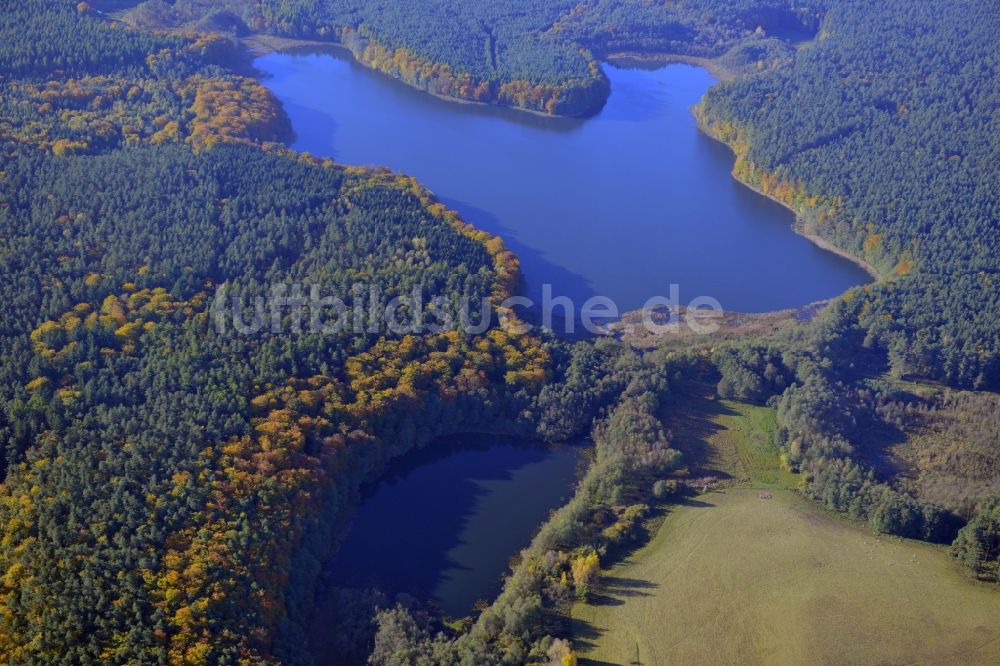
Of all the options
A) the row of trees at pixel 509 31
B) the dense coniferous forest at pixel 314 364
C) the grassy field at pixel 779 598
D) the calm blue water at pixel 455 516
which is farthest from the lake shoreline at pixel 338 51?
the grassy field at pixel 779 598

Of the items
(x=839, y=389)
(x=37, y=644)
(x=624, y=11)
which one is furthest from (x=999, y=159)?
(x=37, y=644)

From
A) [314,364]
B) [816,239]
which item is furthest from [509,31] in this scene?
[314,364]

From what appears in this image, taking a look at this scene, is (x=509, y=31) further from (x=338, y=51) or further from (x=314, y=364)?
(x=314, y=364)

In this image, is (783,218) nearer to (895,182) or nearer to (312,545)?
(895,182)

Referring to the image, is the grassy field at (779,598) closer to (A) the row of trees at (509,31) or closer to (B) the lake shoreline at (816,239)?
(B) the lake shoreline at (816,239)

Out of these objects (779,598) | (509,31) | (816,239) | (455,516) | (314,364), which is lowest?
(455,516)

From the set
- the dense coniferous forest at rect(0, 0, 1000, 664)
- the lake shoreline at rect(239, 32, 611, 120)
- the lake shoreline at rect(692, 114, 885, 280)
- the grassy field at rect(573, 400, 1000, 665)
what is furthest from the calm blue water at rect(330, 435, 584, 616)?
the lake shoreline at rect(239, 32, 611, 120)

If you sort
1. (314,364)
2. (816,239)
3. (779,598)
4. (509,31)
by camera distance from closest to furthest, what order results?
(779,598)
(314,364)
(816,239)
(509,31)
